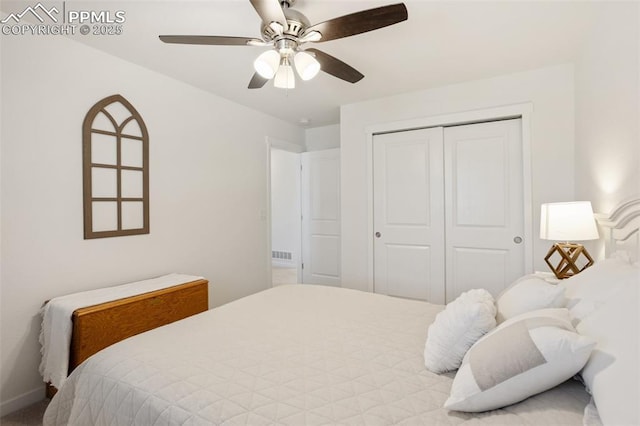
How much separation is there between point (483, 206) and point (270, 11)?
2.57 meters

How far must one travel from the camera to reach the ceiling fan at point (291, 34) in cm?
149

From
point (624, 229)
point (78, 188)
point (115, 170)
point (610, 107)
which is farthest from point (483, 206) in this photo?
point (78, 188)

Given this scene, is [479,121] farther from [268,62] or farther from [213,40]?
[213,40]

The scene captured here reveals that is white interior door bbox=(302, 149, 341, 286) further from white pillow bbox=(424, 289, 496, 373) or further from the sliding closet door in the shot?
white pillow bbox=(424, 289, 496, 373)

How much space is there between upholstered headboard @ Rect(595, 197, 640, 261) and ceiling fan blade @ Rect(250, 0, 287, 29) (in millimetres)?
1764

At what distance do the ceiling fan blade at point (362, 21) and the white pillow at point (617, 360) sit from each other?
1.34 m

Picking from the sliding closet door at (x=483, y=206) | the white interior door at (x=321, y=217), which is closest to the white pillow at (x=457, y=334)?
the sliding closet door at (x=483, y=206)

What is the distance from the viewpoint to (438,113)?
10.6 feet

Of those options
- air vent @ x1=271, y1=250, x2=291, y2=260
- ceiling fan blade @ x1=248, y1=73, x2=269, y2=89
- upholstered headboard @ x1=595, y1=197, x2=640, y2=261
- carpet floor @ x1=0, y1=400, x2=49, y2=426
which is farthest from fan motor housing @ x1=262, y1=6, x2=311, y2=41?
air vent @ x1=271, y1=250, x2=291, y2=260

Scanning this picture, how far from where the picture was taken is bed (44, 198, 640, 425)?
0.92 meters

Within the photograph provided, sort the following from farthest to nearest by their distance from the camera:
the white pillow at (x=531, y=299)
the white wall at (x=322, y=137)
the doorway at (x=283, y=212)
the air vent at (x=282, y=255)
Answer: the air vent at (x=282, y=255)
the doorway at (x=283, y=212)
the white wall at (x=322, y=137)
the white pillow at (x=531, y=299)

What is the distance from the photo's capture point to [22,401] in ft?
6.68

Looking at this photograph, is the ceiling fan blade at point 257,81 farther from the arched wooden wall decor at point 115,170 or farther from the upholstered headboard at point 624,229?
the upholstered headboard at point 624,229

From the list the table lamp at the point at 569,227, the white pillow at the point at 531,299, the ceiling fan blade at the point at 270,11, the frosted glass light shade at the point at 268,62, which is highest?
the ceiling fan blade at the point at 270,11
